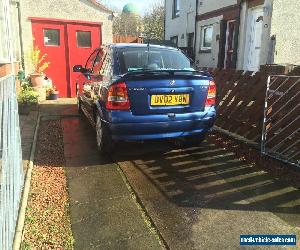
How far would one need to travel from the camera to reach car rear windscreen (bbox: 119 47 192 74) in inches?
192

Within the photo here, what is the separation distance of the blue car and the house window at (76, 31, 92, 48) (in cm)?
807

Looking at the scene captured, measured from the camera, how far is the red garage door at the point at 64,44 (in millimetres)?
11891

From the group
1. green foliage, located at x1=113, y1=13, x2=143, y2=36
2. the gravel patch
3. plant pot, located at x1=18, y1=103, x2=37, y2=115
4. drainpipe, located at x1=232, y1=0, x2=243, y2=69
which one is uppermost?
green foliage, located at x1=113, y1=13, x2=143, y2=36

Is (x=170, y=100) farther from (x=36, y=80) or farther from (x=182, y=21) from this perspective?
A: (x=182, y=21)

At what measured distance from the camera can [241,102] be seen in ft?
19.9

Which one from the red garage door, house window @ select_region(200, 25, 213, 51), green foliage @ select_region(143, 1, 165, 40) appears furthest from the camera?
green foliage @ select_region(143, 1, 165, 40)

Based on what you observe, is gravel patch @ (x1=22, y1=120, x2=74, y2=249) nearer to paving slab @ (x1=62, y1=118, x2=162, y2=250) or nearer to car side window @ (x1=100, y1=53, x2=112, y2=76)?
paving slab @ (x1=62, y1=118, x2=162, y2=250)

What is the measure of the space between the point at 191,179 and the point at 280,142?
171 centimetres

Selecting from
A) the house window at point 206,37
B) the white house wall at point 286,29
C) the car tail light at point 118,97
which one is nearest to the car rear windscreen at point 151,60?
the car tail light at point 118,97

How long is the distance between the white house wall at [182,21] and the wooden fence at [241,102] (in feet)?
34.0

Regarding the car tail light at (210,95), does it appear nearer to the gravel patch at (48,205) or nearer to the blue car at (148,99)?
the blue car at (148,99)

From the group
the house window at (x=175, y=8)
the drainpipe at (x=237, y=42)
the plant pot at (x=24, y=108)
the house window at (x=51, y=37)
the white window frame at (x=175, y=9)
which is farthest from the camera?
the house window at (x=175, y=8)

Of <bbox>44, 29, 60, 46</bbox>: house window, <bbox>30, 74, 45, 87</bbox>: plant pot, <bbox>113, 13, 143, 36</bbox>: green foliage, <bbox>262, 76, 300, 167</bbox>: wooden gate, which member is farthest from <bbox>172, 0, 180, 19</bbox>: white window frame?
<bbox>113, 13, 143, 36</bbox>: green foliage

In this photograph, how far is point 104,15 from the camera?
42.0ft
